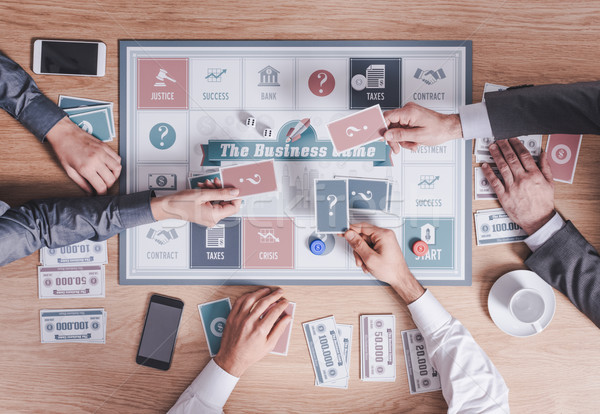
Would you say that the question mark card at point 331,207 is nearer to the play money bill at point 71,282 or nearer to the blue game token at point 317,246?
the blue game token at point 317,246

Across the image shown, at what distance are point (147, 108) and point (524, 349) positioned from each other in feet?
5.14

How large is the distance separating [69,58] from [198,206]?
27.9 inches

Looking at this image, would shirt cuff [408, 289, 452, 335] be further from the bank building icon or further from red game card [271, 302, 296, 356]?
the bank building icon

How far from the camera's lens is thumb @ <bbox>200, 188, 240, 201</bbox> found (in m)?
1.26

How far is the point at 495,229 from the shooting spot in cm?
136

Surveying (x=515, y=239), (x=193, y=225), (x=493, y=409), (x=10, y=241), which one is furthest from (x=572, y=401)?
(x=10, y=241)

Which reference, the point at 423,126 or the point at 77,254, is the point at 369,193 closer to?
the point at 423,126

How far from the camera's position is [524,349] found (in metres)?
1.36

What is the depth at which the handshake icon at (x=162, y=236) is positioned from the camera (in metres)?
1.37

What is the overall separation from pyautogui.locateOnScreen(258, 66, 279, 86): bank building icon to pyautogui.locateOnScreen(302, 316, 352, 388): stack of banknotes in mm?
850

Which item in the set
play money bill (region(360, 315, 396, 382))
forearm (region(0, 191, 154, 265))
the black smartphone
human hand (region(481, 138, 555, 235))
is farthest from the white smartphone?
human hand (region(481, 138, 555, 235))

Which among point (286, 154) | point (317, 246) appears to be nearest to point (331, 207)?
point (317, 246)

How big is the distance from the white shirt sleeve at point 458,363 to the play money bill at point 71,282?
43.6 inches

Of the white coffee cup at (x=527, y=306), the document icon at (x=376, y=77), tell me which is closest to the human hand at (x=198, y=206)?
the document icon at (x=376, y=77)
